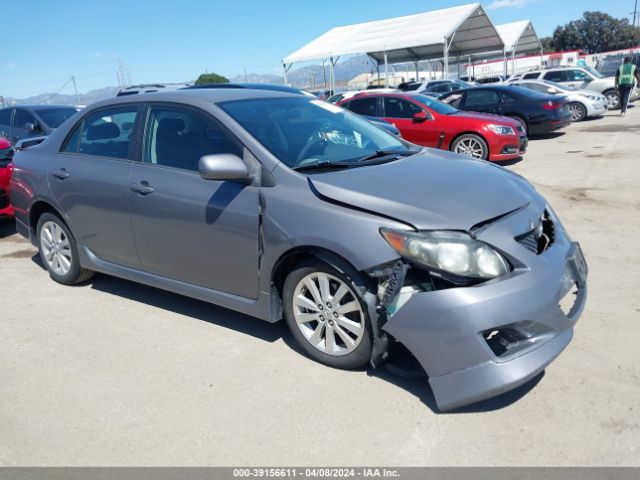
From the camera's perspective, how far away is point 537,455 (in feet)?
8.52

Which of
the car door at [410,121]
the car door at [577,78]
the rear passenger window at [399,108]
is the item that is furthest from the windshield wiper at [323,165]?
the car door at [577,78]

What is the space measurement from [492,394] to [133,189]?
286cm

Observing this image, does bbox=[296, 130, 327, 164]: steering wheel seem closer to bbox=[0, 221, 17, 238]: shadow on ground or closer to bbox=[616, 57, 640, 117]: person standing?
bbox=[0, 221, 17, 238]: shadow on ground

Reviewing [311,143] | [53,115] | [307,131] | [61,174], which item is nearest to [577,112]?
[53,115]

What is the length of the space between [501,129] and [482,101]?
13.4ft

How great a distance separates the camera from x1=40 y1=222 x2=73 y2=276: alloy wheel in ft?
16.3

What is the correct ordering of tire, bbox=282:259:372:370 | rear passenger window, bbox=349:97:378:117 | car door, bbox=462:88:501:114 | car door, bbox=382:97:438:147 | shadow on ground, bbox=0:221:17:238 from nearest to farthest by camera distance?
1. tire, bbox=282:259:372:370
2. shadow on ground, bbox=0:221:17:238
3. car door, bbox=382:97:438:147
4. rear passenger window, bbox=349:97:378:117
5. car door, bbox=462:88:501:114

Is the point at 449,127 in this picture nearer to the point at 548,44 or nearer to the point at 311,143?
the point at 311,143

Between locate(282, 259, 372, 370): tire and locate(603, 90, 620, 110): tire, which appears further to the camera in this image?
locate(603, 90, 620, 110): tire

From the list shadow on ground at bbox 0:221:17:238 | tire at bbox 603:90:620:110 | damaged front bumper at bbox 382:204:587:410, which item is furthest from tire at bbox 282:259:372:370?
tire at bbox 603:90:620:110

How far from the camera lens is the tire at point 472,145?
34.1 ft

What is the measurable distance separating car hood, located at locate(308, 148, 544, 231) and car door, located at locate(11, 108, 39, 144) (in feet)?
31.4

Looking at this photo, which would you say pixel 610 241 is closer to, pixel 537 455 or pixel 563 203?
pixel 563 203

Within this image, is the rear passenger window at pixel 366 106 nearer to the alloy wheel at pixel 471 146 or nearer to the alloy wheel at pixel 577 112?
the alloy wheel at pixel 471 146
